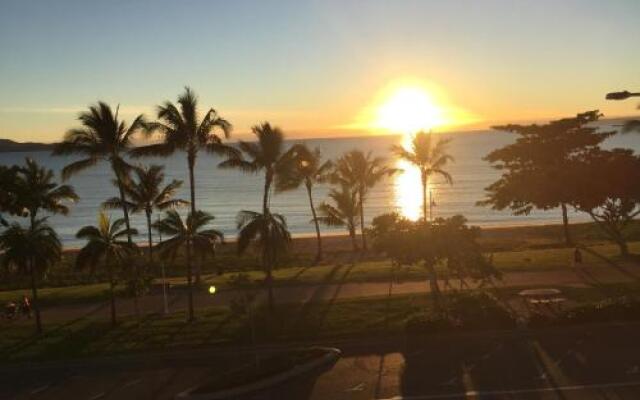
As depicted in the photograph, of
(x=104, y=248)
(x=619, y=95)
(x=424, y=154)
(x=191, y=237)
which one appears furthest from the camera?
(x=424, y=154)

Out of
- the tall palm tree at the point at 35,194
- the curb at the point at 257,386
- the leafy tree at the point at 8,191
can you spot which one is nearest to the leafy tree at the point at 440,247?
the curb at the point at 257,386

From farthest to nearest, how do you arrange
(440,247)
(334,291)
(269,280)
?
(334,291) < (269,280) < (440,247)

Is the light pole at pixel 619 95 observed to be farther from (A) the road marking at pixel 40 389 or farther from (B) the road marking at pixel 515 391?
(A) the road marking at pixel 40 389

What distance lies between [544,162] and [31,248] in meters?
27.4

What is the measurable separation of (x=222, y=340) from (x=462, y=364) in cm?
865

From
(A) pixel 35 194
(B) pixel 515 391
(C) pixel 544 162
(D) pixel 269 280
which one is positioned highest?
(C) pixel 544 162

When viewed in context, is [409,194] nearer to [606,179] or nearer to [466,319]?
[606,179]

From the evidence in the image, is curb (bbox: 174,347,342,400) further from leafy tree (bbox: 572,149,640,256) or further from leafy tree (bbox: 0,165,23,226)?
leafy tree (bbox: 572,149,640,256)

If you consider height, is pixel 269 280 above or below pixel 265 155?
below

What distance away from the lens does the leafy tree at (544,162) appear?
113ft

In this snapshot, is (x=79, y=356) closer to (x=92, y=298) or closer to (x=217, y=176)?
(x=92, y=298)

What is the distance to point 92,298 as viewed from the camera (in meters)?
33.4

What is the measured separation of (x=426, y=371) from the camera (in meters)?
20.0

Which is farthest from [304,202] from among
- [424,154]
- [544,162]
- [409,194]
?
[544,162]
